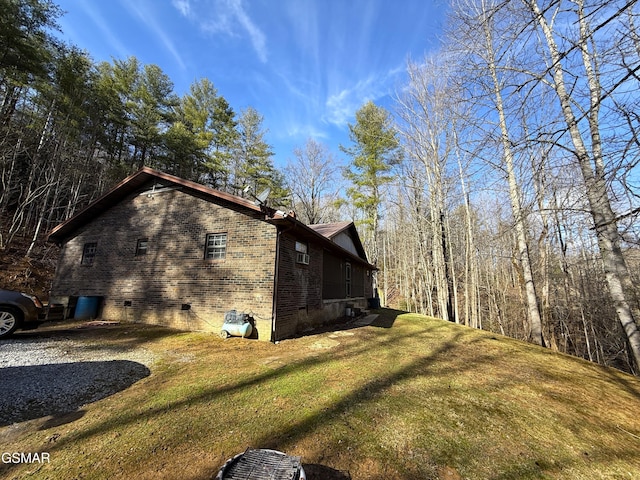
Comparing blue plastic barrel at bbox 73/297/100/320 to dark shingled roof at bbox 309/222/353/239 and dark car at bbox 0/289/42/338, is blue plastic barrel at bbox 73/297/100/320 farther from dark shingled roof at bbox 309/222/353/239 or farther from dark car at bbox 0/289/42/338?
dark shingled roof at bbox 309/222/353/239

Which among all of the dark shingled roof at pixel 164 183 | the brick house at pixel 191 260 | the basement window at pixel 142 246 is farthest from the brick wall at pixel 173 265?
the dark shingled roof at pixel 164 183

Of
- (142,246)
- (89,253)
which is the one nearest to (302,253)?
(142,246)

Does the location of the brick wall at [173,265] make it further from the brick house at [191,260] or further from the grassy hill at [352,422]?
the grassy hill at [352,422]

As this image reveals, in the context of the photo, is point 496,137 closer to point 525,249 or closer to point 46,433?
point 525,249

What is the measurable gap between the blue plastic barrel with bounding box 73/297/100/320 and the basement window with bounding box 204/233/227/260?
489 cm

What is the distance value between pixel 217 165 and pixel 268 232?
48.6 ft

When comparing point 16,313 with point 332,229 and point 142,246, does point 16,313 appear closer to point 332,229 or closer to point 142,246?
point 142,246

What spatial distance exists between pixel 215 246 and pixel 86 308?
214 inches

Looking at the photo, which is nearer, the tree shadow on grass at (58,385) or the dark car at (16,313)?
the tree shadow on grass at (58,385)

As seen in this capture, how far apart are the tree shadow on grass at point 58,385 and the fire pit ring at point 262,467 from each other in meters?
2.90

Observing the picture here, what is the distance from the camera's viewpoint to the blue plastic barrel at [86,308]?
29.1 ft

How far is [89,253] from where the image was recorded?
10086 mm

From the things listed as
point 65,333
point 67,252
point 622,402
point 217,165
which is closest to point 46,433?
point 65,333

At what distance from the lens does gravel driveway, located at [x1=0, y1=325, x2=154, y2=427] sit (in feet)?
10.8
